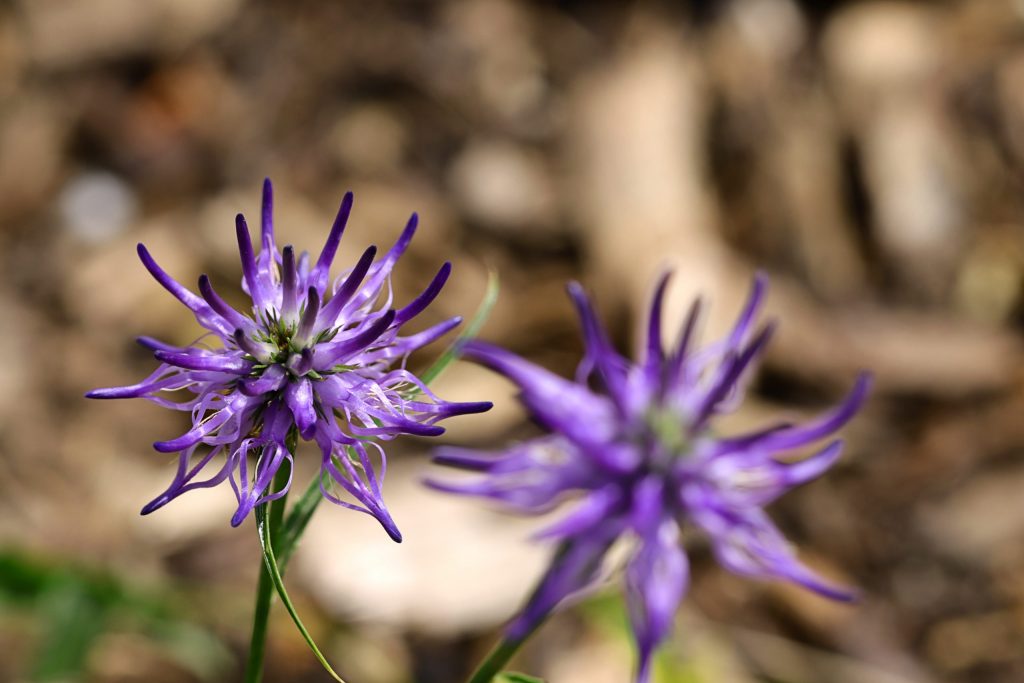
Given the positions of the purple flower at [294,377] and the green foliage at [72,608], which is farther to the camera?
the green foliage at [72,608]

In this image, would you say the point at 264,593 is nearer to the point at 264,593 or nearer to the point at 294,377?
the point at 264,593

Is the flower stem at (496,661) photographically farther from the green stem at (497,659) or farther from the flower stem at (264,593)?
the flower stem at (264,593)

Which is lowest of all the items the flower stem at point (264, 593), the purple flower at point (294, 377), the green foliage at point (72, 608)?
the green foliage at point (72, 608)

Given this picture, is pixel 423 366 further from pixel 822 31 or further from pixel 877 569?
pixel 822 31

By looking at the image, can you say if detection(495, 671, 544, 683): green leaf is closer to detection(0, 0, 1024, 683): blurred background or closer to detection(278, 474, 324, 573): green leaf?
detection(278, 474, 324, 573): green leaf

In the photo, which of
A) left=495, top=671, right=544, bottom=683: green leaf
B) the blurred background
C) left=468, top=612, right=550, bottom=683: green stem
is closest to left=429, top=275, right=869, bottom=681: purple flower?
left=468, top=612, right=550, bottom=683: green stem


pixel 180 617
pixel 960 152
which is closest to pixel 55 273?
pixel 180 617

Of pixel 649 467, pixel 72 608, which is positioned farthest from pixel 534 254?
pixel 649 467

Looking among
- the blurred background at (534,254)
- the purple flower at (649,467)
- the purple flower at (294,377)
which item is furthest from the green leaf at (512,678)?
the blurred background at (534,254)

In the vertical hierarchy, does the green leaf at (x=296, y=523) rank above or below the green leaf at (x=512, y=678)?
above
